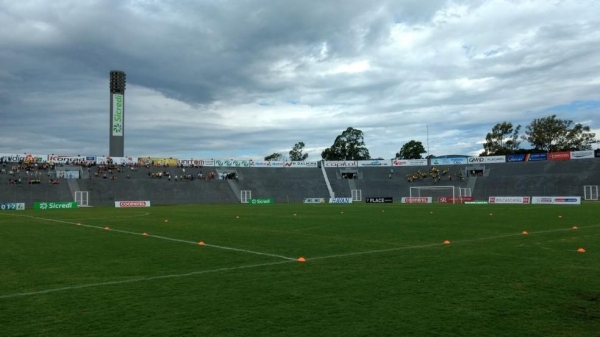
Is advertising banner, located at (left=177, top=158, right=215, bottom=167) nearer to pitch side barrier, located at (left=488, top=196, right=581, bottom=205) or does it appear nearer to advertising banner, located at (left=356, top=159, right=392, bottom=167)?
advertising banner, located at (left=356, top=159, right=392, bottom=167)

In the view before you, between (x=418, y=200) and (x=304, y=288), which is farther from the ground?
(x=418, y=200)

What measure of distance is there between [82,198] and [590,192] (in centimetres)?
6107

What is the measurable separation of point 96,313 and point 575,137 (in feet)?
341

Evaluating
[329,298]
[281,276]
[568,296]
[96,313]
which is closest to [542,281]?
[568,296]

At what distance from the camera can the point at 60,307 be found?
674 cm

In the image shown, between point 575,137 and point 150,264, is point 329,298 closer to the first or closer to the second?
point 150,264

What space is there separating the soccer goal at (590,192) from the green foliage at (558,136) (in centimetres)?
3868

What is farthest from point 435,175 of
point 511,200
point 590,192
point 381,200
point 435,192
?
point 511,200

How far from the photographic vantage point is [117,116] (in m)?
73.8

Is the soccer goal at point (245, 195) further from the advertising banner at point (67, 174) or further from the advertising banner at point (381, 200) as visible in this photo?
the advertising banner at point (67, 174)

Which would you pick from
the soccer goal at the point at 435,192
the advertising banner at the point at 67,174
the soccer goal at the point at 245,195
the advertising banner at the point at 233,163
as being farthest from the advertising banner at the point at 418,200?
the advertising banner at the point at 67,174

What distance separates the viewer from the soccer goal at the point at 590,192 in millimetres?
57562

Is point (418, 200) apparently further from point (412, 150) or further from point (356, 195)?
point (412, 150)

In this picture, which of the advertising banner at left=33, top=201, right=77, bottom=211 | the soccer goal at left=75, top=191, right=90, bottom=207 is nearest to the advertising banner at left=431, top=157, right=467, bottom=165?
the soccer goal at left=75, top=191, right=90, bottom=207
